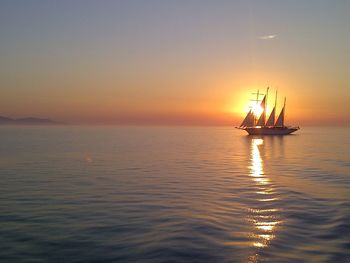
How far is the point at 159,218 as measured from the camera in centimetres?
1938

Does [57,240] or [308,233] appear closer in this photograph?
[57,240]

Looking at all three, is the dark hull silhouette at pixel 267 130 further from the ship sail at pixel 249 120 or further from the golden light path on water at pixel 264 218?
the golden light path on water at pixel 264 218

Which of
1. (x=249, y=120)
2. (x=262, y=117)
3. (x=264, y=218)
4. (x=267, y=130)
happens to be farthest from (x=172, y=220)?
(x=267, y=130)

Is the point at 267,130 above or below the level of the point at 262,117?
below

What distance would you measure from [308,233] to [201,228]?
4.85 m

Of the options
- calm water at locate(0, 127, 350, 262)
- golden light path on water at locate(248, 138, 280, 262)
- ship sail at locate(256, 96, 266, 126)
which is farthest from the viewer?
ship sail at locate(256, 96, 266, 126)

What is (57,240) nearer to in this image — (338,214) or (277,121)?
(338,214)

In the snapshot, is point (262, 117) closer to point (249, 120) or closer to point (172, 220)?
point (249, 120)

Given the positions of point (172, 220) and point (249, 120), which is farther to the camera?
point (249, 120)

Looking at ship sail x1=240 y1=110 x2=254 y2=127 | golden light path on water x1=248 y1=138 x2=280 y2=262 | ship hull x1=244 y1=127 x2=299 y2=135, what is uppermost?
ship sail x1=240 y1=110 x2=254 y2=127

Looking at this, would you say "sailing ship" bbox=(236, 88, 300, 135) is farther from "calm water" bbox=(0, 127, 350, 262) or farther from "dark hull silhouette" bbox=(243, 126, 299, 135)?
"calm water" bbox=(0, 127, 350, 262)

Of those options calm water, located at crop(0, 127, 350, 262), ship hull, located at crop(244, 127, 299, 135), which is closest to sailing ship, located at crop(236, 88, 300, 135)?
ship hull, located at crop(244, 127, 299, 135)

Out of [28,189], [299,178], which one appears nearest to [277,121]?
[299,178]

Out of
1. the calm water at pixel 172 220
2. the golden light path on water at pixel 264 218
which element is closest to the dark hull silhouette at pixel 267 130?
the calm water at pixel 172 220
